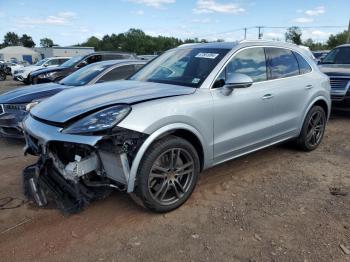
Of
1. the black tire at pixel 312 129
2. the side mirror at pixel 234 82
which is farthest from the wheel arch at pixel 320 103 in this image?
the side mirror at pixel 234 82

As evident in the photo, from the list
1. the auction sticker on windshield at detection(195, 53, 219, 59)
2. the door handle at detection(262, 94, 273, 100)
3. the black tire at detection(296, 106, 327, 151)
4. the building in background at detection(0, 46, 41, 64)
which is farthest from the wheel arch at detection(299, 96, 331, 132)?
the building in background at detection(0, 46, 41, 64)

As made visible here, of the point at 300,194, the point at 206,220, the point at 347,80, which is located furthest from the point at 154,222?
the point at 347,80

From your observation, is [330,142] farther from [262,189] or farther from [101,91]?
[101,91]

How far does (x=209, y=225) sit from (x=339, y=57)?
8.26m

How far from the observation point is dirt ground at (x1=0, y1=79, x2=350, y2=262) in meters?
3.11

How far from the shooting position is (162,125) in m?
3.49

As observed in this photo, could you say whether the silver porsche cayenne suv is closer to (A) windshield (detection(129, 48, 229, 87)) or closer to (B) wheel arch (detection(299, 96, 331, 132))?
(A) windshield (detection(129, 48, 229, 87))

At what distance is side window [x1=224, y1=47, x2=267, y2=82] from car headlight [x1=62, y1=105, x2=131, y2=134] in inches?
53.4

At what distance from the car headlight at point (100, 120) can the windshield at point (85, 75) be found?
3662mm

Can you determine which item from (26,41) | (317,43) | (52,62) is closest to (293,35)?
(317,43)

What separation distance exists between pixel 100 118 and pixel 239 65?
1.94 meters

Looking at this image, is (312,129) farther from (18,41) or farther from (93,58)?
(18,41)

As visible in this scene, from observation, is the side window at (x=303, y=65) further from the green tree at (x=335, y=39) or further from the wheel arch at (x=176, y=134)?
the green tree at (x=335, y=39)

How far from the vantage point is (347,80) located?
846cm
